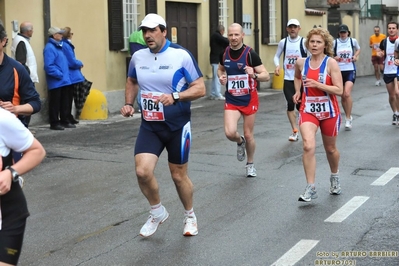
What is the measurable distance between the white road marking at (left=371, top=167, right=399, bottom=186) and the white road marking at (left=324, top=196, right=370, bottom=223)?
0.90m

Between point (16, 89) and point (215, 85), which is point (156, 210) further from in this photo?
point (215, 85)

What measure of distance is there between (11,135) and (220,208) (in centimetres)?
430

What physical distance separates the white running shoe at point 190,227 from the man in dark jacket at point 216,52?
47.2ft

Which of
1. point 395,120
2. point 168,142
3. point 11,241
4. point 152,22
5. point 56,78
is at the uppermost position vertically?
point 152,22

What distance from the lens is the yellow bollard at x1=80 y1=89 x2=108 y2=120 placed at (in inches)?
657

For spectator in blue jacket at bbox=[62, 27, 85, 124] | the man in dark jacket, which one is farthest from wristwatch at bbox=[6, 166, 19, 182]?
the man in dark jacket

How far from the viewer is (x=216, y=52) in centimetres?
2197

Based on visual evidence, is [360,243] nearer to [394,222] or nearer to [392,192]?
[394,222]

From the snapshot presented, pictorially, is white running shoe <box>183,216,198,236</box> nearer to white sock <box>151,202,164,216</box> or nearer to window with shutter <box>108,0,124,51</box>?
white sock <box>151,202,164,216</box>

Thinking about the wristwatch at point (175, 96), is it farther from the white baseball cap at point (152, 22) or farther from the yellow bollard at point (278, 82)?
the yellow bollard at point (278, 82)

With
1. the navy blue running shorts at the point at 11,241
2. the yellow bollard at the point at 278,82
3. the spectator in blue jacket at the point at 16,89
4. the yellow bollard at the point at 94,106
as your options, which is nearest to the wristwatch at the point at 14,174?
the navy blue running shorts at the point at 11,241

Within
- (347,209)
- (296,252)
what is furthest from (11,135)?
(347,209)

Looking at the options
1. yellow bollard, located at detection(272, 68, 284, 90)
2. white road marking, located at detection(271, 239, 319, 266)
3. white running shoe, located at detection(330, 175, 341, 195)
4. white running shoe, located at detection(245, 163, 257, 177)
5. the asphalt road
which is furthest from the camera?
yellow bollard, located at detection(272, 68, 284, 90)

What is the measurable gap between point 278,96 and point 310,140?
14401mm
